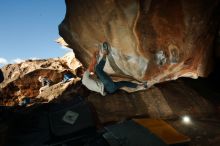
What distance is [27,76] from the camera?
52.9 ft

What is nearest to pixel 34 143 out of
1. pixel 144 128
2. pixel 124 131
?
pixel 124 131

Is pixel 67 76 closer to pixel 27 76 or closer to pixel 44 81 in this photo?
pixel 44 81

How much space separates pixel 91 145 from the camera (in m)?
4.44

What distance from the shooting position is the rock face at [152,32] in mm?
5555

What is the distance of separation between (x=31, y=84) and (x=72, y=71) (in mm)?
3402

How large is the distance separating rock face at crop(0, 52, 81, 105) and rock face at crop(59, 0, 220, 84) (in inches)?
366

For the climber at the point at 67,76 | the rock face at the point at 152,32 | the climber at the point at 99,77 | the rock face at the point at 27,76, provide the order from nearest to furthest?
1. the rock face at the point at 152,32
2. the climber at the point at 99,77
3. the climber at the point at 67,76
4. the rock face at the point at 27,76

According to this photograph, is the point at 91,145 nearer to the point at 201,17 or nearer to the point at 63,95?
the point at 201,17

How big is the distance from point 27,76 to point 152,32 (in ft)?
41.9

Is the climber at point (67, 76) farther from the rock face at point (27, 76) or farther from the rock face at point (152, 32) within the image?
the rock face at point (152, 32)

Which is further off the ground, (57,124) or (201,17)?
(201,17)

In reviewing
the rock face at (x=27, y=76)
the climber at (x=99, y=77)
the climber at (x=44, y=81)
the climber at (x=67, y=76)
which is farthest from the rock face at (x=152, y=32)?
the rock face at (x=27, y=76)

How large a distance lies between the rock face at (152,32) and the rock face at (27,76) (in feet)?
30.5

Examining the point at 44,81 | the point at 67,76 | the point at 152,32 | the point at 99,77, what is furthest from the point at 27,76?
the point at 152,32
